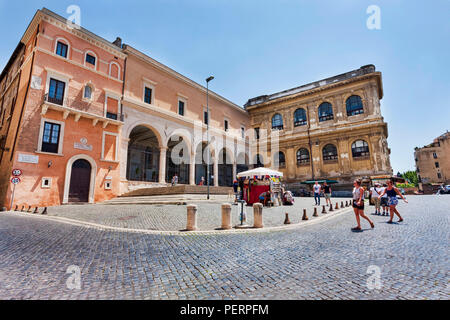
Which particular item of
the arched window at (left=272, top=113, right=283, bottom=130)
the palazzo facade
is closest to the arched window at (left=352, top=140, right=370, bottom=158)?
the palazzo facade

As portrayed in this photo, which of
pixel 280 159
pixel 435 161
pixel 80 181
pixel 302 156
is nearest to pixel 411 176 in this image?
pixel 435 161

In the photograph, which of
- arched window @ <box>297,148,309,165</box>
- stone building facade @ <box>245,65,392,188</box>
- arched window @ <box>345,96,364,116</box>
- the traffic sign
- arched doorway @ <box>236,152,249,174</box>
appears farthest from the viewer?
arched doorway @ <box>236,152,249,174</box>

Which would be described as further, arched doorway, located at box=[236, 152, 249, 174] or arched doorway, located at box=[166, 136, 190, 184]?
arched doorway, located at box=[236, 152, 249, 174]

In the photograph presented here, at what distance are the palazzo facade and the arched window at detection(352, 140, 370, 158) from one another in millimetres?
129

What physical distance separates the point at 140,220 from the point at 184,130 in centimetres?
1657

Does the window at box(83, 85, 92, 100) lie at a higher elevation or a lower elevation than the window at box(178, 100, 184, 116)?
lower

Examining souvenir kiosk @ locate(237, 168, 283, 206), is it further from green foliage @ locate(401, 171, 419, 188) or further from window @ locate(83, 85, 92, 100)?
green foliage @ locate(401, 171, 419, 188)

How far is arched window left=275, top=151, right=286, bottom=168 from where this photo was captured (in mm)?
32125

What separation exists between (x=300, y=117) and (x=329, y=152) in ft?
21.8

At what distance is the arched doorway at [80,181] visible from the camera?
15469 mm

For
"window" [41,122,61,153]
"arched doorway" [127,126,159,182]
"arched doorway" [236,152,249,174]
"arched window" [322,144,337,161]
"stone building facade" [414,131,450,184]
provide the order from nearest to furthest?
"window" [41,122,61,153] → "arched doorway" [127,126,159,182] → "arched window" [322,144,337,161] → "arched doorway" [236,152,249,174] → "stone building facade" [414,131,450,184]

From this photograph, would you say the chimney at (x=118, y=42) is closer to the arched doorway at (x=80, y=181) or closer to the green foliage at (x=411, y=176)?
the arched doorway at (x=80, y=181)

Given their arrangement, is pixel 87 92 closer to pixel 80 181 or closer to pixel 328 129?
pixel 80 181

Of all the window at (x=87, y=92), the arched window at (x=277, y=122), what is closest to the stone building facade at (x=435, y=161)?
the arched window at (x=277, y=122)
